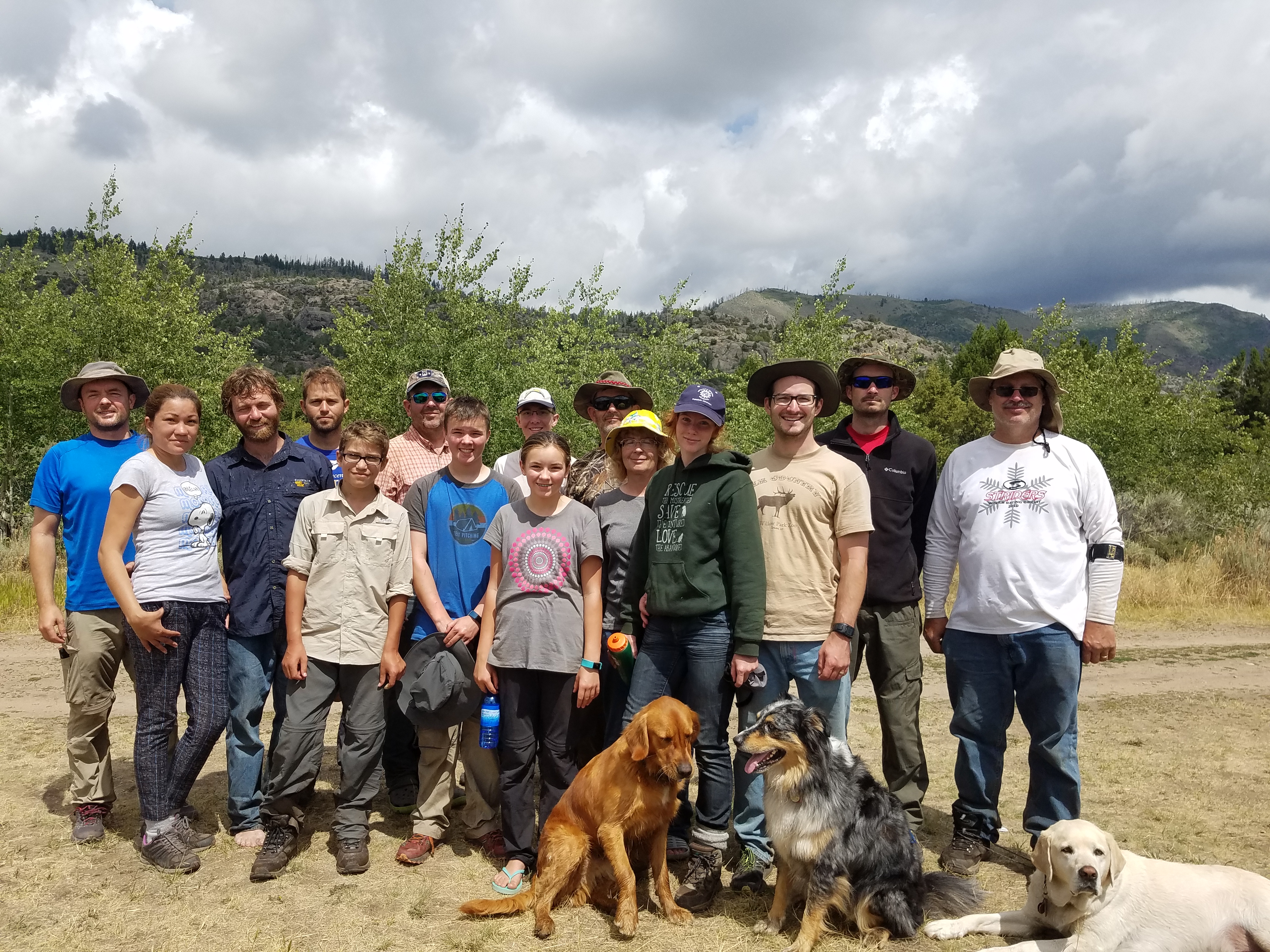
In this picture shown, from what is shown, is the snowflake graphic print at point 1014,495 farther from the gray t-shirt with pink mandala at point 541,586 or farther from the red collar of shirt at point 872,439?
the gray t-shirt with pink mandala at point 541,586

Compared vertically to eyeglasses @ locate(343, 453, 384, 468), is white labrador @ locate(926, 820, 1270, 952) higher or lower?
lower

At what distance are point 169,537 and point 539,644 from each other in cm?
207

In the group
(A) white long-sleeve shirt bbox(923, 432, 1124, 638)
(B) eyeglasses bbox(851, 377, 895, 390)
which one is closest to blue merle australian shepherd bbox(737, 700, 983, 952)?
(A) white long-sleeve shirt bbox(923, 432, 1124, 638)

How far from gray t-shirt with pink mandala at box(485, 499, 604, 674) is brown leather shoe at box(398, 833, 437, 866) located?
1178 millimetres

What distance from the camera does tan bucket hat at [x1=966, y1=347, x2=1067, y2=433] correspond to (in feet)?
14.2

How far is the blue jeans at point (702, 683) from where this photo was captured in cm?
397

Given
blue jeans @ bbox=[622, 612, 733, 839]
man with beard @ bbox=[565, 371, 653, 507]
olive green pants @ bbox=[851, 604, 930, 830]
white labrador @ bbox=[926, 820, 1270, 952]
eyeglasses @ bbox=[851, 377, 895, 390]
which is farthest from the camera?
man with beard @ bbox=[565, 371, 653, 507]

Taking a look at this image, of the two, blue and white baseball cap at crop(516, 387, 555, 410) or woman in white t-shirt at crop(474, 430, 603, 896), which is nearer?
woman in white t-shirt at crop(474, 430, 603, 896)

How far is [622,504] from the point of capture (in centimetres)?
450

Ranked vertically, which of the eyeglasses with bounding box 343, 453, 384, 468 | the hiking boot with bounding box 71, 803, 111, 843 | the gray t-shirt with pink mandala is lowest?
the hiking boot with bounding box 71, 803, 111, 843

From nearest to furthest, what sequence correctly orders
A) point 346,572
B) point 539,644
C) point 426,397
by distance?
point 539,644 → point 346,572 → point 426,397

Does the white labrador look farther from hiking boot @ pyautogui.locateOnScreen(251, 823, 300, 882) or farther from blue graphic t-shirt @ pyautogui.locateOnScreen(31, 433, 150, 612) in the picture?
blue graphic t-shirt @ pyautogui.locateOnScreen(31, 433, 150, 612)

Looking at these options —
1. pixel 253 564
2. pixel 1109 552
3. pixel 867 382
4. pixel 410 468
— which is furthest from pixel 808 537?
pixel 253 564

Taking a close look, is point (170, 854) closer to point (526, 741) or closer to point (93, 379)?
point (526, 741)
